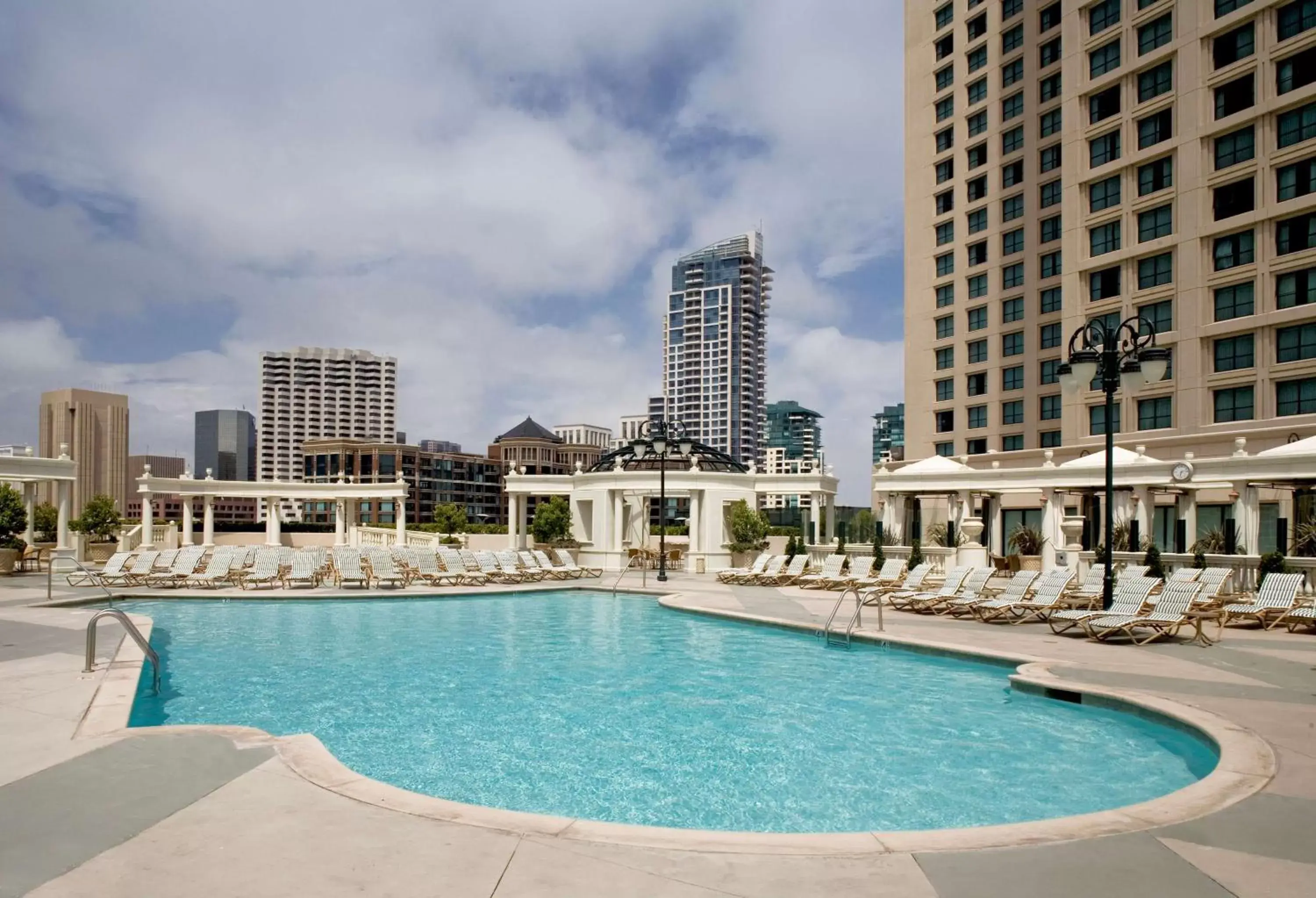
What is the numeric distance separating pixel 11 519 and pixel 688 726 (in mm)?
26123

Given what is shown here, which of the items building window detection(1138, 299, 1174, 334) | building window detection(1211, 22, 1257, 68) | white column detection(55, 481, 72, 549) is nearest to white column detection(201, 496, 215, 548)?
white column detection(55, 481, 72, 549)

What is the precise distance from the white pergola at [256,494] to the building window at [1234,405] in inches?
1380

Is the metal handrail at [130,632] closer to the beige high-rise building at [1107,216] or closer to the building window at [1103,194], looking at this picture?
the beige high-rise building at [1107,216]

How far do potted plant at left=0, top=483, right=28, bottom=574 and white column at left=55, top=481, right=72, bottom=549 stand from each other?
46.6 inches

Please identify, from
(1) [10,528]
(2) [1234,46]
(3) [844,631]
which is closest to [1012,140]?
(2) [1234,46]

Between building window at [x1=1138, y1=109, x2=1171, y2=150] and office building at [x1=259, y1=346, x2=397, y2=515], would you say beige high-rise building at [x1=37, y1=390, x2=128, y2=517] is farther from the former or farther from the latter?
building window at [x1=1138, y1=109, x2=1171, y2=150]

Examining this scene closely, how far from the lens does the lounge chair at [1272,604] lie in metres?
14.5

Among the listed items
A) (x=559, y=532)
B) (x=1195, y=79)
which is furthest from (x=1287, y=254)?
(x=559, y=532)

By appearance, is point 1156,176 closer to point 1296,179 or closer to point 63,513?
point 1296,179

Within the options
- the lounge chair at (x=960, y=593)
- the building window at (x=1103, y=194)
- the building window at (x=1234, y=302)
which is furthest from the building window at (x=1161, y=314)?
the lounge chair at (x=960, y=593)

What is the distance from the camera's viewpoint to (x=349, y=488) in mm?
40156

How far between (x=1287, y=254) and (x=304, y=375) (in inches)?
7863

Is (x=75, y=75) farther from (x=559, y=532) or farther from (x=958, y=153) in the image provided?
(x=958, y=153)

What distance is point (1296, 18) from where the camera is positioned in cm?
3177
